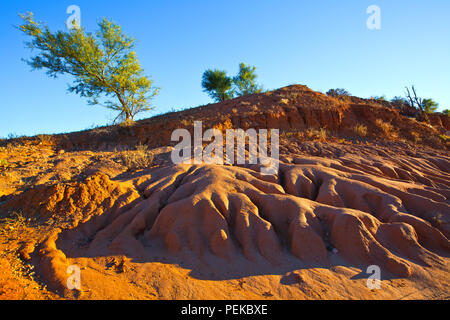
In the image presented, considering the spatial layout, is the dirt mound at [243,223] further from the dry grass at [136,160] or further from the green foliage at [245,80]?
the green foliage at [245,80]

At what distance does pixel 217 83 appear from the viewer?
23734 mm

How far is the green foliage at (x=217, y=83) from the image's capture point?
77.8ft

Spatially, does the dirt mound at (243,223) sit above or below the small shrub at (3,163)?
below

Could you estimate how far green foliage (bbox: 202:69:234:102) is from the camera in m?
23.7

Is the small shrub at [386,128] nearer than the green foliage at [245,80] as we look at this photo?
Yes

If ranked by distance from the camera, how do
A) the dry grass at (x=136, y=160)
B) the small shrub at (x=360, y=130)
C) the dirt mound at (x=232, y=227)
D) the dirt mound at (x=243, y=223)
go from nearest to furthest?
the dirt mound at (x=232, y=227)
the dirt mound at (x=243, y=223)
the dry grass at (x=136, y=160)
the small shrub at (x=360, y=130)

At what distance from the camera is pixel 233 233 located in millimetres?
4539

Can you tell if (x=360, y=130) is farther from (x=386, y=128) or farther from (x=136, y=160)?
(x=136, y=160)

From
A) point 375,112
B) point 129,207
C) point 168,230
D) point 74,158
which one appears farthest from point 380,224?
point 375,112

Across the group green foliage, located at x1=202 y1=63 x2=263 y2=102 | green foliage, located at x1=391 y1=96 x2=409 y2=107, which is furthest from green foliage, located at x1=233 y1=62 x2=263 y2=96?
green foliage, located at x1=391 y1=96 x2=409 y2=107

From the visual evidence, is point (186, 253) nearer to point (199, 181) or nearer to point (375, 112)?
point (199, 181)

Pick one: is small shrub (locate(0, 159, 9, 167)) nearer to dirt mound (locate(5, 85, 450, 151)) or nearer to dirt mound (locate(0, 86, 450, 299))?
dirt mound (locate(0, 86, 450, 299))

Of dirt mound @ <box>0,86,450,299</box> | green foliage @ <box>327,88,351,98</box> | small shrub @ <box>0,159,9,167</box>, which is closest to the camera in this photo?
dirt mound @ <box>0,86,450,299</box>

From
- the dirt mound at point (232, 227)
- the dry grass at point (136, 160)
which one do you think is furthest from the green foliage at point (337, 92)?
the dry grass at point (136, 160)
